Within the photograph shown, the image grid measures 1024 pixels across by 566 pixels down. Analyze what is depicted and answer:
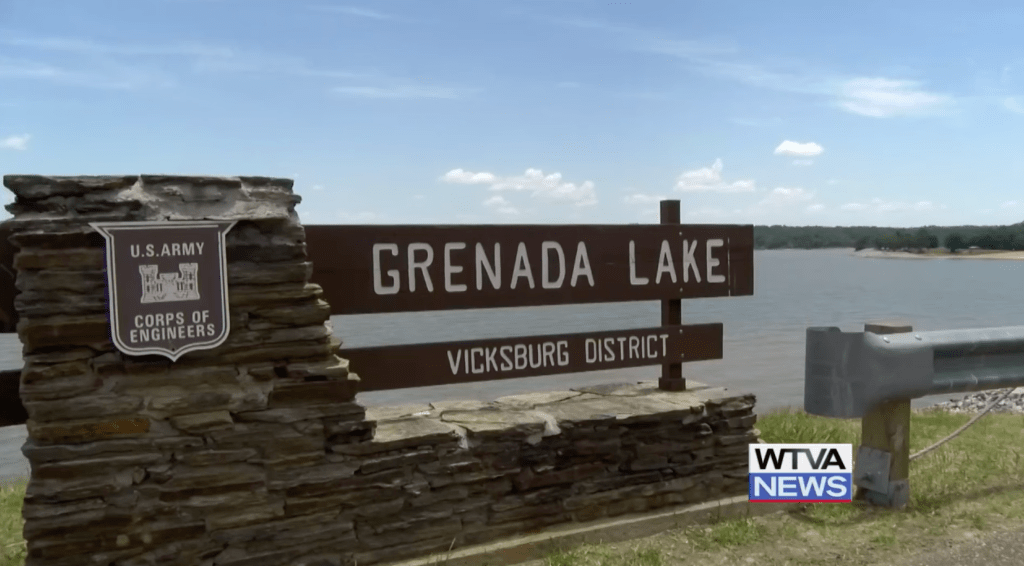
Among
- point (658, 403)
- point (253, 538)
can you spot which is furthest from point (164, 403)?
point (658, 403)

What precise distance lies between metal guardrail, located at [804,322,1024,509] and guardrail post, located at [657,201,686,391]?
28.8 inches

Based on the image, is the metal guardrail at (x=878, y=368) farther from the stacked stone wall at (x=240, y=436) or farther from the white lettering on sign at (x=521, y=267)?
the white lettering on sign at (x=521, y=267)

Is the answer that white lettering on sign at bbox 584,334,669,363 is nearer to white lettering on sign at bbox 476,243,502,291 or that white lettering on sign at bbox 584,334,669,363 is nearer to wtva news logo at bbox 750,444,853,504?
white lettering on sign at bbox 476,243,502,291

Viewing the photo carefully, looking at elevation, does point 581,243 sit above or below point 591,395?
above

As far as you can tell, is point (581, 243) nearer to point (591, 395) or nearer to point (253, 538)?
point (591, 395)

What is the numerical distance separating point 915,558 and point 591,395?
1.87m

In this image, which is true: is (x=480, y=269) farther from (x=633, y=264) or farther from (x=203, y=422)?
(x=203, y=422)

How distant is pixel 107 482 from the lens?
10.4ft

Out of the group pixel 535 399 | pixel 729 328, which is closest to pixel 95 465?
pixel 535 399

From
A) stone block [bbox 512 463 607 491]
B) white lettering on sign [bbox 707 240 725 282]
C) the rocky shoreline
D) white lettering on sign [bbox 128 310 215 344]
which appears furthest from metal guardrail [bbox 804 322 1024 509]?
the rocky shoreline

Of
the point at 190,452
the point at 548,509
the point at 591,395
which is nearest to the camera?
the point at 190,452

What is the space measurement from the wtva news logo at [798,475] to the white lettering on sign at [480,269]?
1484mm

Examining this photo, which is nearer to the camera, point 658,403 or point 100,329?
point 100,329

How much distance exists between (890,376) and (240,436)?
11.2ft
